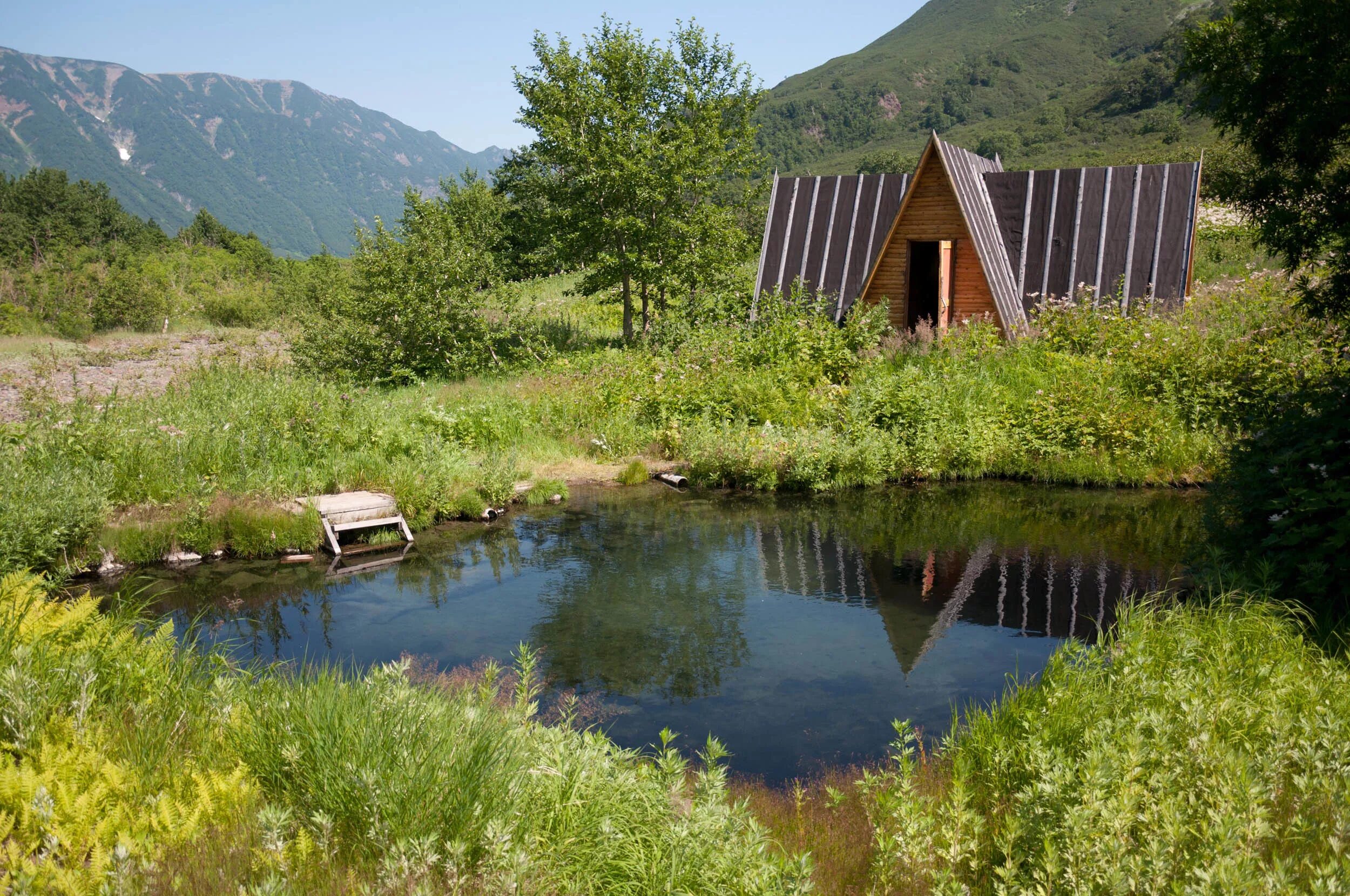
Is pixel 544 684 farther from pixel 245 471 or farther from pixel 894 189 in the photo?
pixel 894 189

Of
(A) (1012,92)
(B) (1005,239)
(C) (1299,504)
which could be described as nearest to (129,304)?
(B) (1005,239)

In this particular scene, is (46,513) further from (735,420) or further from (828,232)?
(828,232)

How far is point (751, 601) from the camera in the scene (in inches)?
336

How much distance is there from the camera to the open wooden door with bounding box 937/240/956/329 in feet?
54.5

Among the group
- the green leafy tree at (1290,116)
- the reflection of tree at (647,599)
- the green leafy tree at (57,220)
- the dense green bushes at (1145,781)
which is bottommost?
the reflection of tree at (647,599)

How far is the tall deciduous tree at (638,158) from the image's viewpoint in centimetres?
1848

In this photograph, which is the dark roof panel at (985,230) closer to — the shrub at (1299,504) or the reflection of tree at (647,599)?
the reflection of tree at (647,599)

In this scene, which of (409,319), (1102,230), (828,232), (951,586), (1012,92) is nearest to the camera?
(951,586)

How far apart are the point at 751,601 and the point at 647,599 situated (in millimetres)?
989

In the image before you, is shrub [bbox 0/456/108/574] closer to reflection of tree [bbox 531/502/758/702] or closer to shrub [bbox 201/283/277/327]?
reflection of tree [bbox 531/502/758/702]

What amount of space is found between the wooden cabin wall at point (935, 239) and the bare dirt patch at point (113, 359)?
39.5ft

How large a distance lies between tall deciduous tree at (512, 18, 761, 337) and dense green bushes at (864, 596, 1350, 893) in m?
14.9

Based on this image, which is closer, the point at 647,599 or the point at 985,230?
the point at 647,599

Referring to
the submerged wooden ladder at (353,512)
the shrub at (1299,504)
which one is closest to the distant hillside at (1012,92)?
the shrub at (1299,504)
